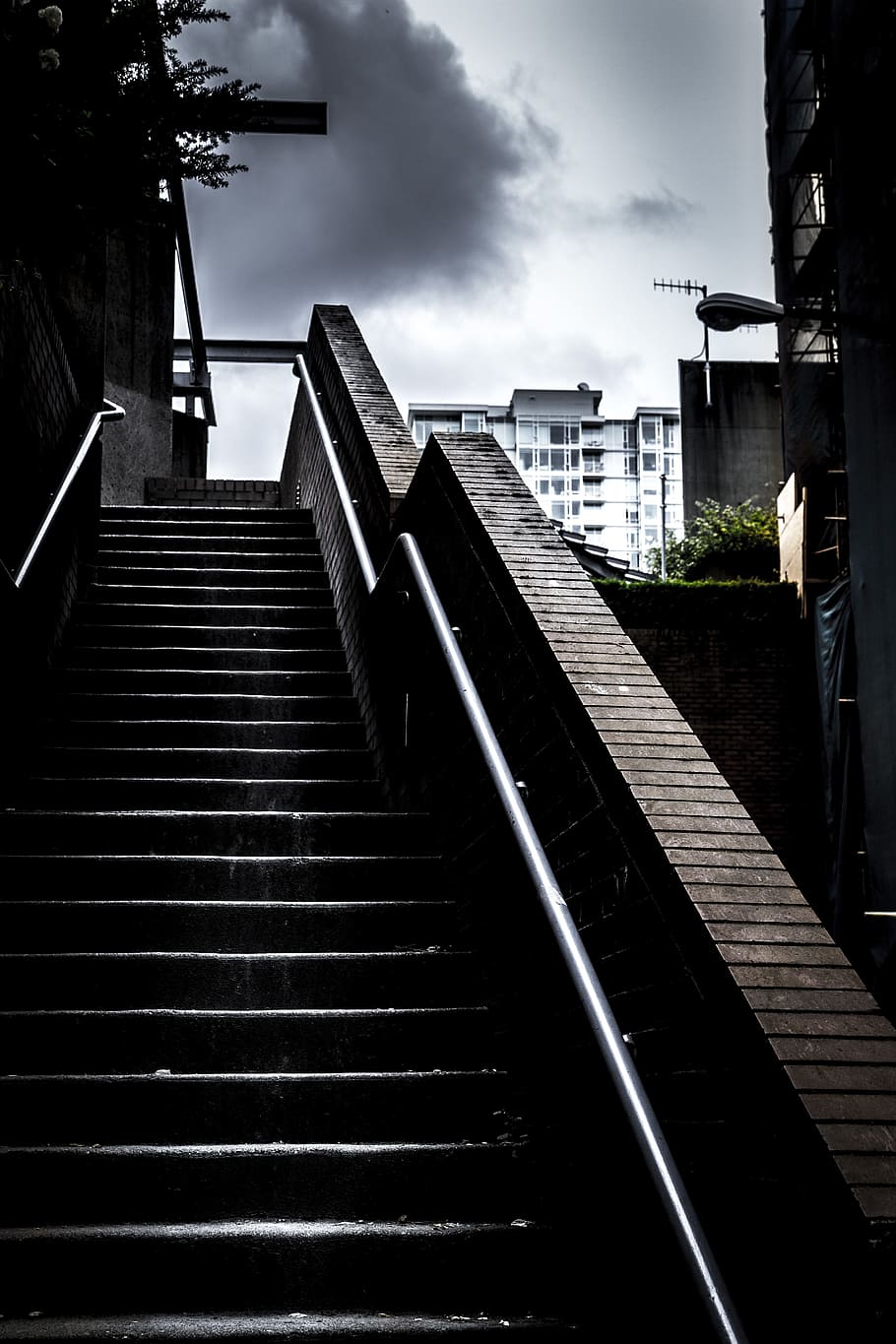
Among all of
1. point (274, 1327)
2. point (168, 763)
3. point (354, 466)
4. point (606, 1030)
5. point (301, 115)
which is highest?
point (301, 115)

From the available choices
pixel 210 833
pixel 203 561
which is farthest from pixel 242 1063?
pixel 203 561

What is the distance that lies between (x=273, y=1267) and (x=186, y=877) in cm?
152

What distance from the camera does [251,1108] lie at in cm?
299

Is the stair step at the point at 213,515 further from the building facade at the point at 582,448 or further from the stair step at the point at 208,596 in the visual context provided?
the building facade at the point at 582,448

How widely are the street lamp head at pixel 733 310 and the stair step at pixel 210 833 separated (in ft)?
29.4

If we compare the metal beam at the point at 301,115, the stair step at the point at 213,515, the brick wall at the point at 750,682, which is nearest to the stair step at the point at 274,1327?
the stair step at the point at 213,515

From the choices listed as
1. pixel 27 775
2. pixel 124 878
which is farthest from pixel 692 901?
pixel 27 775

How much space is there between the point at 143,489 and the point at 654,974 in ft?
36.1

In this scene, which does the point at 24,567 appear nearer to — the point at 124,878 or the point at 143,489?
the point at 124,878

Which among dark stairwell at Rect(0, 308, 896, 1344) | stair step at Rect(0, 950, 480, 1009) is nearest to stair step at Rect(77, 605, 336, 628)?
dark stairwell at Rect(0, 308, 896, 1344)

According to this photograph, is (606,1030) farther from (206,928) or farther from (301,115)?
(301,115)

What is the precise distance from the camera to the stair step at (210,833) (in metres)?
4.18

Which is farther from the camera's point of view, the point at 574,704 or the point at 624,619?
the point at 624,619

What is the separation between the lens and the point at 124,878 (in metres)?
3.90
